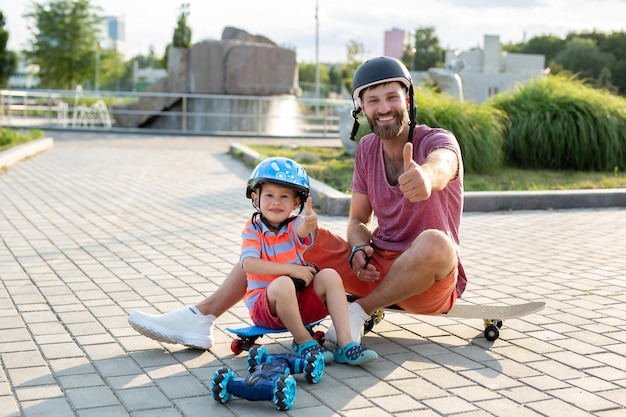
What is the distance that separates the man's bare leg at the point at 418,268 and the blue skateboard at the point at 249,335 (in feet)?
1.07

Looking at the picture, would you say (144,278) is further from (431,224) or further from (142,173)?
(142,173)

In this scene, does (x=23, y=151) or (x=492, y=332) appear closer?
(x=492, y=332)

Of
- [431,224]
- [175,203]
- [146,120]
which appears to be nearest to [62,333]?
[431,224]

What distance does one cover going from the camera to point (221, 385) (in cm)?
325

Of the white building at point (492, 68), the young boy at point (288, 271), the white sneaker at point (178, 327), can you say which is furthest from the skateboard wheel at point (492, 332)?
the white building at point (492, 68)

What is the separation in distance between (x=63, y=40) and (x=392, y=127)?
43.4 m

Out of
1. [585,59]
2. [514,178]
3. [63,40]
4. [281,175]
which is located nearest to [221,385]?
[281,175]

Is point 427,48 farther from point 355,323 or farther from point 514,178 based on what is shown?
point 355,323

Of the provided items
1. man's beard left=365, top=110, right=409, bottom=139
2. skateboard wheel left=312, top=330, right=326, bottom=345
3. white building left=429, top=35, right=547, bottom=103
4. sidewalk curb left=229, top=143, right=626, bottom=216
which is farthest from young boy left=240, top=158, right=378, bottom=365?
white building left=429, top=35, right=547, bottom=103

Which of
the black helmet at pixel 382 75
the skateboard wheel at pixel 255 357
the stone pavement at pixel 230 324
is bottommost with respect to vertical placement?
the stone pavement at pixel 230 324

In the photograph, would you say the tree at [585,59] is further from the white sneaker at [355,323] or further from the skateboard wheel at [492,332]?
the white sneaker at [355,323]

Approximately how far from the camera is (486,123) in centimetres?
1205

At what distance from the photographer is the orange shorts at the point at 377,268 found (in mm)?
4051

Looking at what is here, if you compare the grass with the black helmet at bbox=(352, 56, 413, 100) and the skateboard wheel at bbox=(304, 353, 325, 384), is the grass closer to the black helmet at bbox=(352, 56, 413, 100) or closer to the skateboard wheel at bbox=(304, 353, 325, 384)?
the black helmet at bbox=(352, 56, 413, 100)
